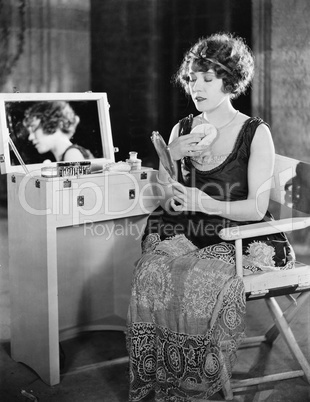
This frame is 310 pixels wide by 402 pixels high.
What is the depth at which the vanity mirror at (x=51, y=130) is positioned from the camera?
3.19m

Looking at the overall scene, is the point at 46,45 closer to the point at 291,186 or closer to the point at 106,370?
the point at 291,186

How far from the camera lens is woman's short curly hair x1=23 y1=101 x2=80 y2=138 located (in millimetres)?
3264

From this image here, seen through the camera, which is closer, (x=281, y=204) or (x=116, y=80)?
(x=281, y=204)

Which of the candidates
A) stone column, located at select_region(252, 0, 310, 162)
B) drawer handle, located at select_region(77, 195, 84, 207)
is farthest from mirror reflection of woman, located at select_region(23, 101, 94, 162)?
stone column, located at select_region(252, 0, 310, 162)

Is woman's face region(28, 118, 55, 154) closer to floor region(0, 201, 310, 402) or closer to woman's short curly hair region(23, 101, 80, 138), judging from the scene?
woman's short curly hair region(23, 101, 80, 138)

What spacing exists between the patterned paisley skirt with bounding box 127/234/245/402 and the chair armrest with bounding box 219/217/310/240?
0.17 metres

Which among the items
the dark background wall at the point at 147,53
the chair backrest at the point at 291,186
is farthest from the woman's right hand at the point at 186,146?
the dark background wall at the point at 147,53

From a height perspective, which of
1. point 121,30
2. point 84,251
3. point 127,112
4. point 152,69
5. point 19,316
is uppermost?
point 121,30

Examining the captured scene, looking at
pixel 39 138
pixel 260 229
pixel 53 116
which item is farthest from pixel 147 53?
pixel 260 229

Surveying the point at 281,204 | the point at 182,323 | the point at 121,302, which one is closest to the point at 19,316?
the point at 121,302

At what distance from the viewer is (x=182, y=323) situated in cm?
274

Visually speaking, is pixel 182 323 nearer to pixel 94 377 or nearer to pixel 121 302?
pixel 94 377

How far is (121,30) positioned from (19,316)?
2390 millimetres

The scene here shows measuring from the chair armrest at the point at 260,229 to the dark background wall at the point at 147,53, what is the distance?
1.88 meters
